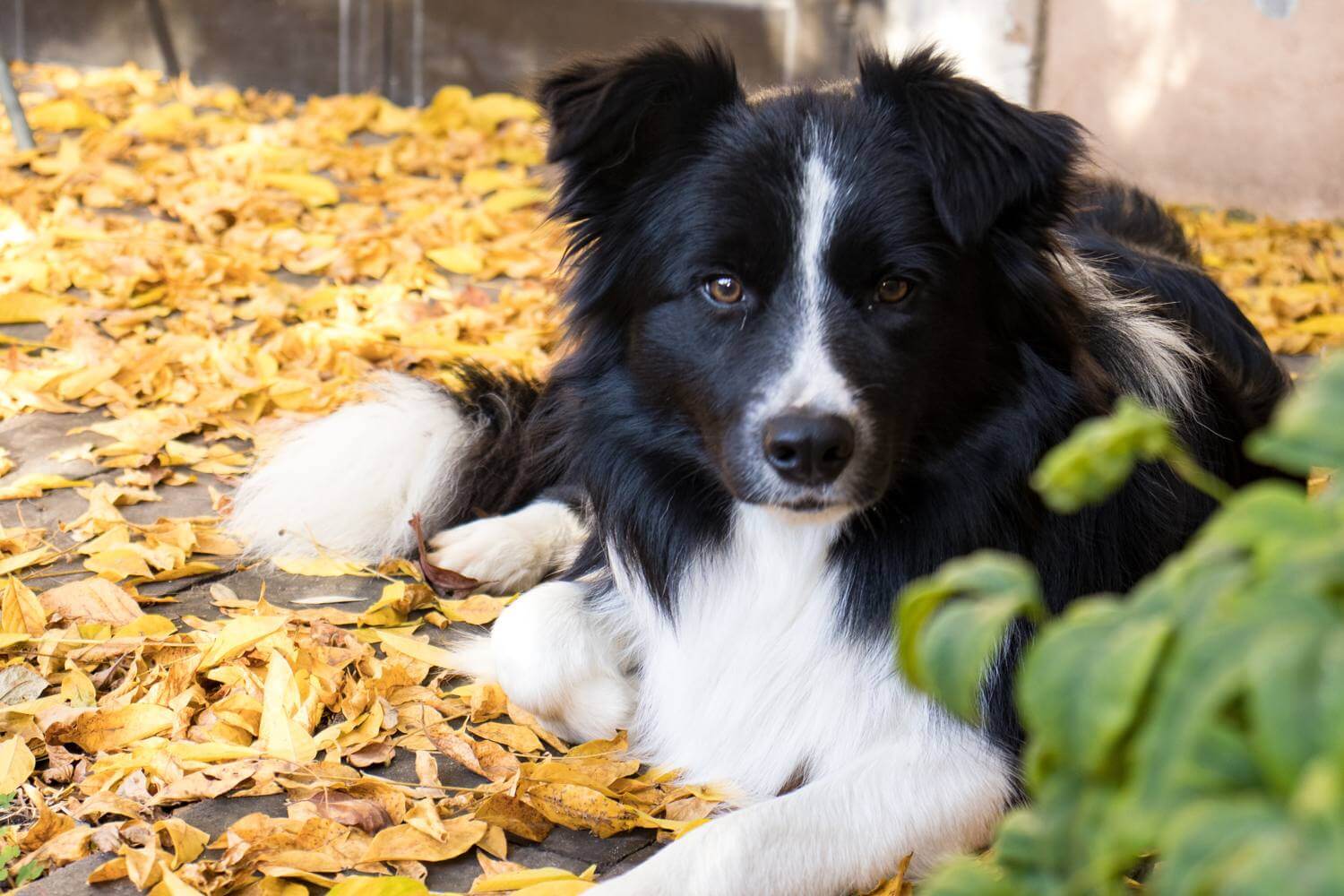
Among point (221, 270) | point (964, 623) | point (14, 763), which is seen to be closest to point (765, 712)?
point (14, 763)

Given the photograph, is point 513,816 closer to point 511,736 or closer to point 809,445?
point 511,736

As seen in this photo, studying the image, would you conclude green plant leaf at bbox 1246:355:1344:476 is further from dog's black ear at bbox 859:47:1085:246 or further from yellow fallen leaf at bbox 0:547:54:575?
yellow fallen leaf at bbox 0:547:54:575

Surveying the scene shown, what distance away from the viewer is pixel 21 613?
269 cm

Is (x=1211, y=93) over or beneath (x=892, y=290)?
beneath

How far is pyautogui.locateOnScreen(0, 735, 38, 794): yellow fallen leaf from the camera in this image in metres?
2.16

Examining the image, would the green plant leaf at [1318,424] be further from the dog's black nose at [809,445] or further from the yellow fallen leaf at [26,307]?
the yellow fallen leaf at [26,307]

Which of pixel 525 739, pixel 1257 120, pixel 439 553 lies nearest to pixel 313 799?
pixel 525 739

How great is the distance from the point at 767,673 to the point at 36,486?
206 cm

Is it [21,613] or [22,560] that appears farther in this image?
[22,560]

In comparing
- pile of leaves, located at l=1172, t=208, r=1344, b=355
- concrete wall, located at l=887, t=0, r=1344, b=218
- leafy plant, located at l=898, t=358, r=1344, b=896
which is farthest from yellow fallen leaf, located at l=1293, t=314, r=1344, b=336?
leafy plant, located at l=898, t=358, r=1344, b=896

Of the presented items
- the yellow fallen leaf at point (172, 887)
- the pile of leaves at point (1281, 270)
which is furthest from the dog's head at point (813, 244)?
the pile of leaves at point (1281, 270)

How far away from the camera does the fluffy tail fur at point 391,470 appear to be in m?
3.24

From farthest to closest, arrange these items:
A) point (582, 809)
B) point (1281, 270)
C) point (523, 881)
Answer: point (1281, 270)
point (582, 809)
point (523, 881)

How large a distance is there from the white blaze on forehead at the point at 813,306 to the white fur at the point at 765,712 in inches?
9.0
